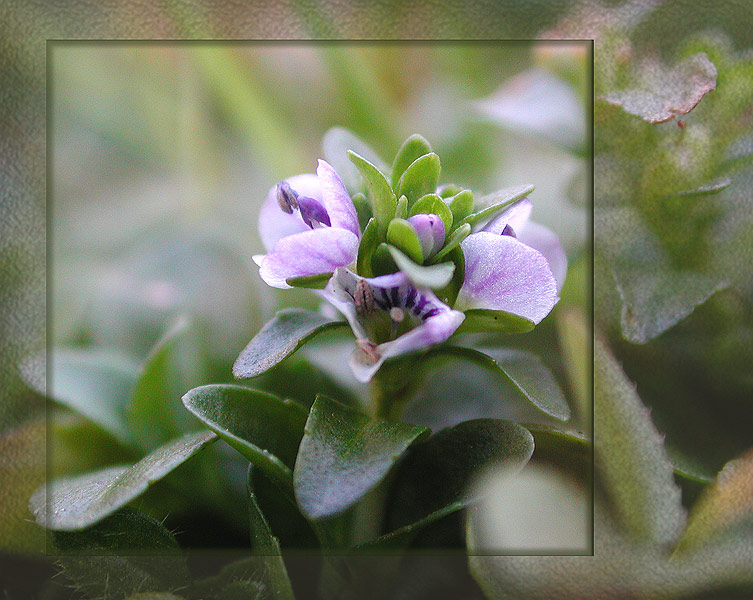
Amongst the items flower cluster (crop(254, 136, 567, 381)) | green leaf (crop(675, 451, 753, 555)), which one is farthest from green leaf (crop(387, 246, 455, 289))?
green leaf (crop(675, 451, 753, 555))

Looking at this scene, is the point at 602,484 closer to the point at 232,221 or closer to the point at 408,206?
the point at 408,206

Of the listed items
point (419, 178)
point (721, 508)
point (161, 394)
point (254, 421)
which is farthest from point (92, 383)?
point (721, 508)

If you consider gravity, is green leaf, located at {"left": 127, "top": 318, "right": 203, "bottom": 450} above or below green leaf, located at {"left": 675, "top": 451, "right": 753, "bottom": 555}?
above

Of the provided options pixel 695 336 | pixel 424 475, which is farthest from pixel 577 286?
pixel 424 475

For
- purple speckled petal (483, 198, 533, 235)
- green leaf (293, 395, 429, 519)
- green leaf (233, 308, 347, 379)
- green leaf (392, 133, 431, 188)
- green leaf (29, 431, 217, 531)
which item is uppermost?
green leaf (392, 133, 431, 188)

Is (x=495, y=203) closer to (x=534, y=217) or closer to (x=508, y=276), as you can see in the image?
(x=508, y=276)

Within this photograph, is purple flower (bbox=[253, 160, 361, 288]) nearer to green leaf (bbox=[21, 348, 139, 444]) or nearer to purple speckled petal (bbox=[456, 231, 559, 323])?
purple speckled petal (bbox=[456, 231, 559, 323])

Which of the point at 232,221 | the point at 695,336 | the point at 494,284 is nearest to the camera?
the point at 494,284
